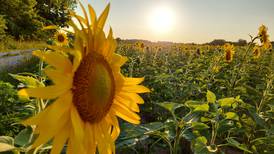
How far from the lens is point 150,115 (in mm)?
4156

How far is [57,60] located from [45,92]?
9cm

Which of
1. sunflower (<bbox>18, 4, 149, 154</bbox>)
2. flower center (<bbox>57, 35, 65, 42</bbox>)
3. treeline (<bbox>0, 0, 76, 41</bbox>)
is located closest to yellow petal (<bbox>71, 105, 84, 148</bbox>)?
sunflower (<bbox>18, 4, 149, 154</bbox>)

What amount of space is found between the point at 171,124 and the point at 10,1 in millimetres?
20300

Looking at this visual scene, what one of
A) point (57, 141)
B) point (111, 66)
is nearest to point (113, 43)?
point (111, 66)

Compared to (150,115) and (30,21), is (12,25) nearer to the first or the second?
(30,21)

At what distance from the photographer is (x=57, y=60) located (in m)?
0.78

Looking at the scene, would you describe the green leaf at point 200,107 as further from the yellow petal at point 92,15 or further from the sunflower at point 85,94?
the yellow petal at point 92,15

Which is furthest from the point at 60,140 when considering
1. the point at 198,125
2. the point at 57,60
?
the point at 198,125

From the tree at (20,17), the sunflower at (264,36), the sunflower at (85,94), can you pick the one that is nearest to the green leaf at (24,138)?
the sunflower at (85,94)

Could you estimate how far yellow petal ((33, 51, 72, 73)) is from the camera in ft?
2.46

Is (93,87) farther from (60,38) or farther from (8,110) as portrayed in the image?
(60,38)

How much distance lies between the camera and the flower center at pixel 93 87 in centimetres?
89

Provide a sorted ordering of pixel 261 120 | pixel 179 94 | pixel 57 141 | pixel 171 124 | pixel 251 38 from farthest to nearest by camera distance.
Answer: pixel 179 94 → pixel 251 38 → pixel 261 120 → pixel 171 124 → pixel 57 141

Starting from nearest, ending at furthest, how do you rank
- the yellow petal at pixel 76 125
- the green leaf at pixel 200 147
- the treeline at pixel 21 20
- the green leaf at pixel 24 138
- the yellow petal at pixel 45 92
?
the yellow petal at pixel 45 92
the yellow petal at pixel 76 125
the green leaf at pixel 24 138
the green leaf at pixel 200 147
the treeline at pixel 21 20
